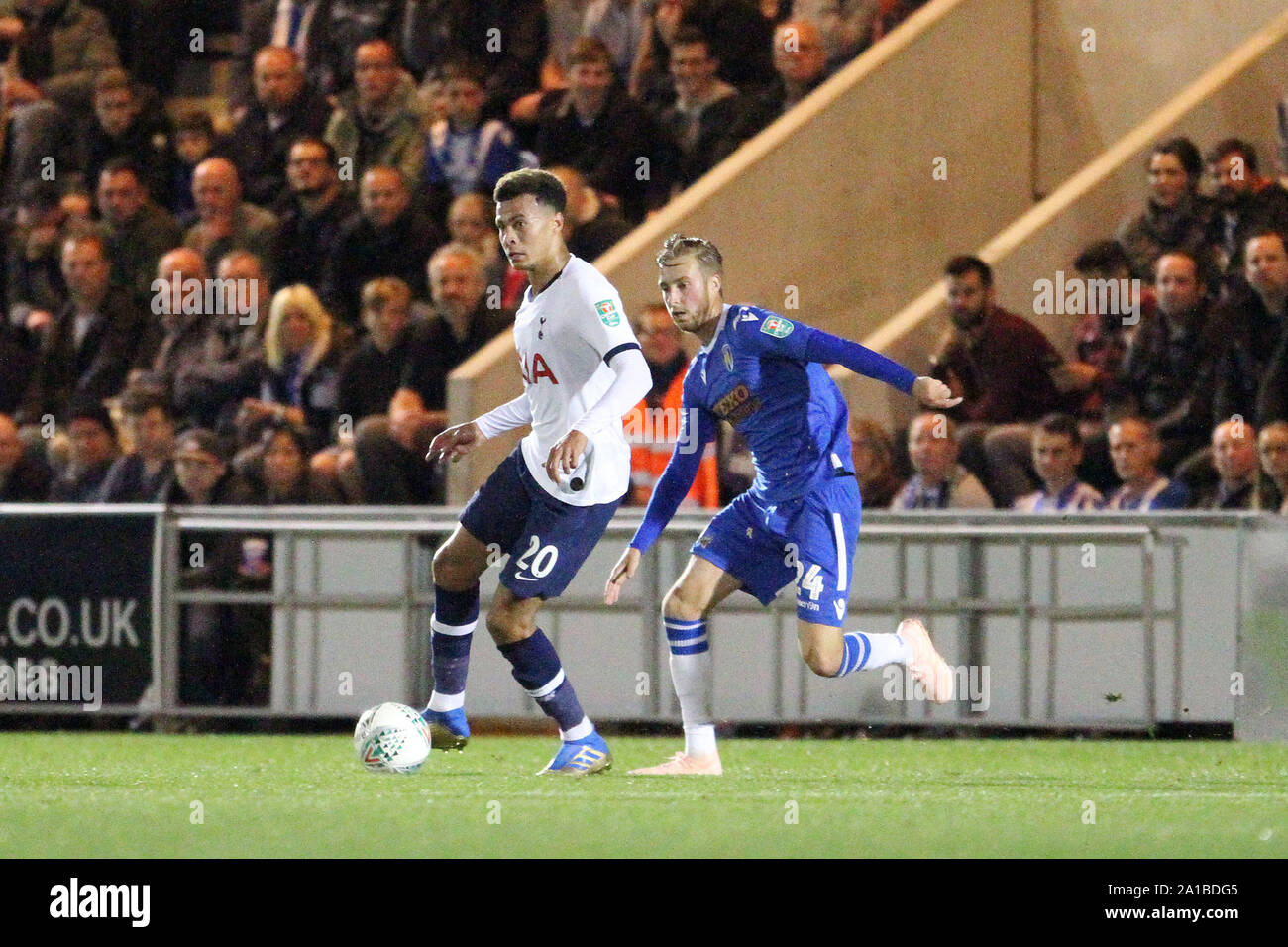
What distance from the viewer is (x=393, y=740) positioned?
9031 millimetres

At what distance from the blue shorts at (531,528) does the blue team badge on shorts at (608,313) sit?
2.17 ft

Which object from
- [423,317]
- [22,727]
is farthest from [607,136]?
[22,727]

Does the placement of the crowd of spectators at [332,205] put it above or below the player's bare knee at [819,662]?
above

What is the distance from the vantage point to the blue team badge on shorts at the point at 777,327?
876cm

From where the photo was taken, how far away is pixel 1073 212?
14.1 meters

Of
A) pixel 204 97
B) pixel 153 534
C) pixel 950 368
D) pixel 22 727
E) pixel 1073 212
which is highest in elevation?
pixel 204 97

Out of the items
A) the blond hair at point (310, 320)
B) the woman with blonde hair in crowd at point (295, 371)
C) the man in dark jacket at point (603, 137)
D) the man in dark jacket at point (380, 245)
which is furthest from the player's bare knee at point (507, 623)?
the man in dark jacket at point (603, 137)

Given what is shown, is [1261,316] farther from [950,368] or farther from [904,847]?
[904,847]

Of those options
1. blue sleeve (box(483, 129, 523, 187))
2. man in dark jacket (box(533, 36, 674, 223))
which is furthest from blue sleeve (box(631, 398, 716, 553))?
blue sleeve (box(483, 129, 523, 187))

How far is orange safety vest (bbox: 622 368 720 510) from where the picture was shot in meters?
12.6

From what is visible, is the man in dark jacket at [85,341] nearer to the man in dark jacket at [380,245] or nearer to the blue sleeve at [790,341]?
the man in dark jacket at [380,245]

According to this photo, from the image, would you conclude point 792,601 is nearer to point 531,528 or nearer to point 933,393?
point 531,528

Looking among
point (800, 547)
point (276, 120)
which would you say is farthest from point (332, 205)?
point (800, 547)
